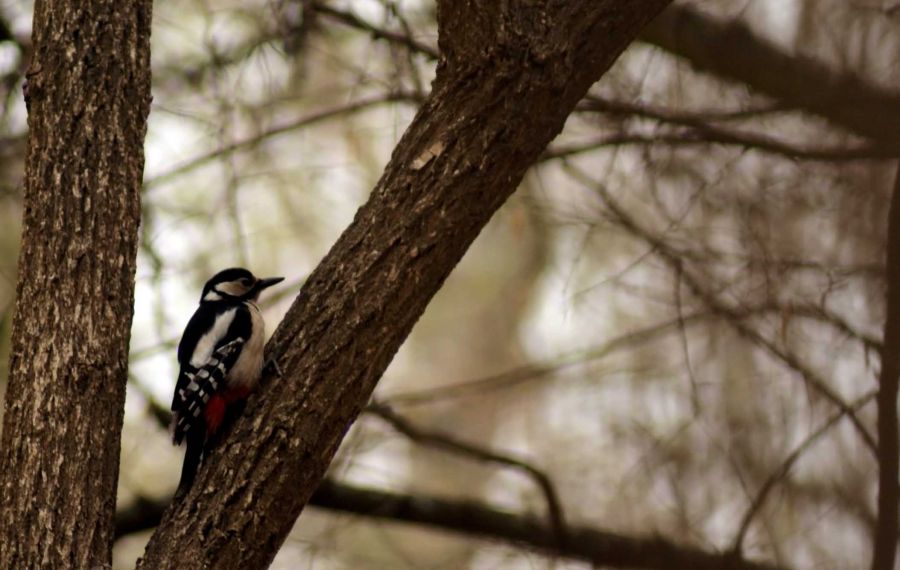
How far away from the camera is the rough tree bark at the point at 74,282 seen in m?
3.23

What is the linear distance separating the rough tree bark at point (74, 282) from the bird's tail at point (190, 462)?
254mm

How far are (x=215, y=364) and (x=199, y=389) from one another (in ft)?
0.35

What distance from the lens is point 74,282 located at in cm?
341

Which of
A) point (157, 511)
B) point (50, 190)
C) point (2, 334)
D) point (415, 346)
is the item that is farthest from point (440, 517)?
point (415, 346)

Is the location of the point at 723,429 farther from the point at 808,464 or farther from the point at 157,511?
the point at 157,511

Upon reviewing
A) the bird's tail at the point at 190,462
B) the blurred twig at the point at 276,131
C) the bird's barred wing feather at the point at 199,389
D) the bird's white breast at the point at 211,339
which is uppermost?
the blurred twig at the point at 276,131

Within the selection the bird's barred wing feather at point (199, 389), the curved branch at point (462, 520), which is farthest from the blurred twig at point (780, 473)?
the bird's barred wing feather at point (199, 389)

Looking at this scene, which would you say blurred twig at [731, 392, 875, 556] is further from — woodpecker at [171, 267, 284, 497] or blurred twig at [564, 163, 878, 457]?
woodpecker at [171, 267, 284, 497]

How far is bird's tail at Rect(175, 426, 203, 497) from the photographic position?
3550 mm

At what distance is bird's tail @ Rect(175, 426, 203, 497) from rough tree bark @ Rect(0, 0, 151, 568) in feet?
0.83

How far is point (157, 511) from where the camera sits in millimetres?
5027

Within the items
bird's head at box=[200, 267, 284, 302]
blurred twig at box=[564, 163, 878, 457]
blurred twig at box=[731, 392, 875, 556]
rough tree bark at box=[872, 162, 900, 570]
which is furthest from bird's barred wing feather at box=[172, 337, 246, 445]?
rough tree bark at box=[872, 162, 900, 570]

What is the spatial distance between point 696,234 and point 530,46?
161 centimetres

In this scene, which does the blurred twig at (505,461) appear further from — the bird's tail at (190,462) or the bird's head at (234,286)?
the bird's tail at (190,462)
